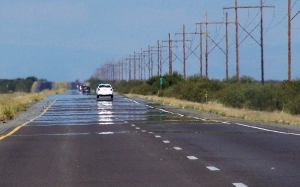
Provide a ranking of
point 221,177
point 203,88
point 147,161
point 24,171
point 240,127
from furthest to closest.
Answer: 1. point 203,88
2. point 240,127
3. point 147,161
4. point 24,171
5. point 221,177

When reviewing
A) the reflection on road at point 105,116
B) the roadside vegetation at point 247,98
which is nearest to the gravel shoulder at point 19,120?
the reflection on road at point 105,116

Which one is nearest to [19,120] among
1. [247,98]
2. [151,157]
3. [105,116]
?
[105,116]

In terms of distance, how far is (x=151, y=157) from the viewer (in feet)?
59.8

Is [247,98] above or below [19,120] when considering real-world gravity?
above

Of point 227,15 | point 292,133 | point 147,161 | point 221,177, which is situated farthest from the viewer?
point 227,15

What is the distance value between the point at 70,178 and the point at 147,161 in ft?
10.9

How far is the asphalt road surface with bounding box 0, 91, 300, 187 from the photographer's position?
552 inches

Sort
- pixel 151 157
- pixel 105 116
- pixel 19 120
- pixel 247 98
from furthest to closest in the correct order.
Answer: pixel 247 98 → pixel 105 116 → pixel 19 120 → pixel 151 157

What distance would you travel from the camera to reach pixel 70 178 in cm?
1430

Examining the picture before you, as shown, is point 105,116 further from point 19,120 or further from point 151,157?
point 151,157

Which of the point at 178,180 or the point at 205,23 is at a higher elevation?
the point at 205,23

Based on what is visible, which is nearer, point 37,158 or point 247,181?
point 247,181

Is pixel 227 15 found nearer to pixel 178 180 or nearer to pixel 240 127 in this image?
pixel 240 127

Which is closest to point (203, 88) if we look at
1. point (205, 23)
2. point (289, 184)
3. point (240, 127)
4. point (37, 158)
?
point (205, 23)
